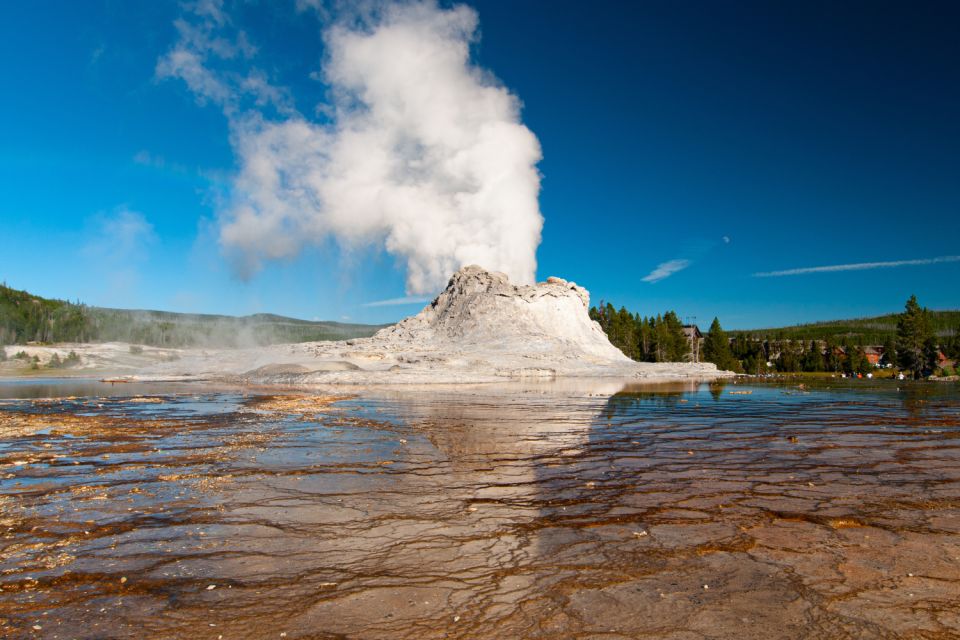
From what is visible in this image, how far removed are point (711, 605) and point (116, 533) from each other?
717cm

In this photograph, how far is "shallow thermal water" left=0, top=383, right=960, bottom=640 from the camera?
4816 millimetres

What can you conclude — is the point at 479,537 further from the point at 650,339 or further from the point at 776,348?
the point at 776,348

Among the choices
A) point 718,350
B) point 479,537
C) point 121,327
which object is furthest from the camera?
point 121,327

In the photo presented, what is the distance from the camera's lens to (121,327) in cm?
13812

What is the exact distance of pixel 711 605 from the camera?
505cm

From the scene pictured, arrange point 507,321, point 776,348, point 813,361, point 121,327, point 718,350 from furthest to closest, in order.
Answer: point 121,327 < point 776,348 < point 813,361 < point 718,350 < point 507,321

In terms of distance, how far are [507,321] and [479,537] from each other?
69311 millimetres

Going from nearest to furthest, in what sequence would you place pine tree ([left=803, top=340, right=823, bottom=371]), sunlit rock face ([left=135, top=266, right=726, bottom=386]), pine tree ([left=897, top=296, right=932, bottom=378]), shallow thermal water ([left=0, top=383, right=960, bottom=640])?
1. shallow thermal water ([left=0, top=383, right=960, bottom=640])
2. sunlit rock face ([left=135, top=266, right=726, bottom=386])
3. pine tree ([left=897, top=296, right=932, bottom=378])
4. pine tree ([left=803, top=340, right=823, bottom=371])

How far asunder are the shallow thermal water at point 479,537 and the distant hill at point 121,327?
370ft

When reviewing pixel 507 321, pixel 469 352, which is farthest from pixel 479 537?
pixel 507 321

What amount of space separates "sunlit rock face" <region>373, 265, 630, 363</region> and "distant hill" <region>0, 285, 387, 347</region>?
175 feet

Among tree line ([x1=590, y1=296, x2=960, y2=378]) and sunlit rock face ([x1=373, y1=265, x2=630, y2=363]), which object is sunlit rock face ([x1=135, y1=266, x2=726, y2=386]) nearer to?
sunlit rock face ([x1=373, y1=265, x2=630, y2=363])

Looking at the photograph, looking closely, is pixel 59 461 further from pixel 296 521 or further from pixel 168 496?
pixel 296 521

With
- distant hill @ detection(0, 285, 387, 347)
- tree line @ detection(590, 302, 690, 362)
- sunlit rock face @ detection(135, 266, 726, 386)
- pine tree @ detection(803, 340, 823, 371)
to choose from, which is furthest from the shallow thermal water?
distant hill @ detection(0, 285, 387, 347)
